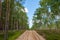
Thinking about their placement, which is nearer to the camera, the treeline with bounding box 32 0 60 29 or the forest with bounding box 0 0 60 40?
the forest with bounding box 0 0 60 40

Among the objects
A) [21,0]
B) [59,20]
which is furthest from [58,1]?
[59,20]

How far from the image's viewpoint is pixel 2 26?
6731 cm

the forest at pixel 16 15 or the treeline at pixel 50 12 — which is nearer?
the forest at pixel 16 15

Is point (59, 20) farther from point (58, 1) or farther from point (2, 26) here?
point (58, 1)

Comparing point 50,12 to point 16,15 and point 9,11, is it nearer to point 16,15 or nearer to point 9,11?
point 16,15

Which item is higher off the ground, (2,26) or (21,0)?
(21,0)

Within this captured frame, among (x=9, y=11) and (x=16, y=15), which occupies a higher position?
(x=16, y=15)

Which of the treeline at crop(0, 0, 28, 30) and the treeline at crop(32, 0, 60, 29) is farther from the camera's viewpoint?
the treeline at crop(32, 0, 60, 29)

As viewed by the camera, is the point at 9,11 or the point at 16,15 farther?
the point at 16,15

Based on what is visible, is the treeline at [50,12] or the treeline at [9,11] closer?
the treeline at [9,11]

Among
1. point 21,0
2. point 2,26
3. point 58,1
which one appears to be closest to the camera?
point 58,1

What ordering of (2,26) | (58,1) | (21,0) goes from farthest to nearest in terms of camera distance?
(2,26)
(21,0)
(58,1)

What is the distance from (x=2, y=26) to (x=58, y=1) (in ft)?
127

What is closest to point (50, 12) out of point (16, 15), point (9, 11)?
point (16, 15)
